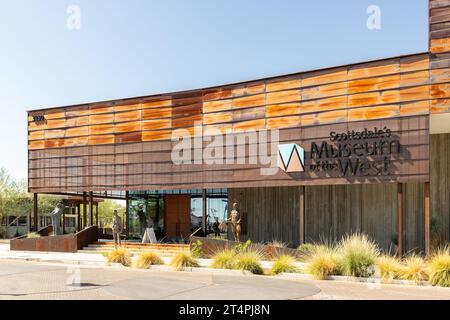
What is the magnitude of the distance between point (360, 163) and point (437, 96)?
12.8ft

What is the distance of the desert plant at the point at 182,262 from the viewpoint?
17.1 metres

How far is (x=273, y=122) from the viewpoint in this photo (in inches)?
876

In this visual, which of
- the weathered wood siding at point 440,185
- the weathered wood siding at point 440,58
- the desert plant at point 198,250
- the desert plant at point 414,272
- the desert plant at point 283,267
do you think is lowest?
the desert plant at point 198,250

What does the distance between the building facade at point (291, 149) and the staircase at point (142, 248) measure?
9.18 feet

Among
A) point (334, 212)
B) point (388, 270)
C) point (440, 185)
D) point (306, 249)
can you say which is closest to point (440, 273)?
point (388, 270)

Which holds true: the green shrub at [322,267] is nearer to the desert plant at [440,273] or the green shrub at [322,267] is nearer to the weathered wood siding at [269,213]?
the desert plant at [440,273]

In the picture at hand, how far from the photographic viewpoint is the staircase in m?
23.7

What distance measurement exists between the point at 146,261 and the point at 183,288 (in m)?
5.82

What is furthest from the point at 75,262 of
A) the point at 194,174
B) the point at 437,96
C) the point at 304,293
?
the point at 437,96

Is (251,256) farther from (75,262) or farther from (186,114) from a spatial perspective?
(186,114)

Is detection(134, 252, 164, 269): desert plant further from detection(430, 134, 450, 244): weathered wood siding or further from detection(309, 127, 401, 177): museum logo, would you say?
detection(430, 134, 450, 244): weathered wood siding

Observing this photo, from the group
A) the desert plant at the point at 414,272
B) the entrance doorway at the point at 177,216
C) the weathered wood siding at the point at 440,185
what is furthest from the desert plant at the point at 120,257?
the weathered wood siding at the point at 440,185

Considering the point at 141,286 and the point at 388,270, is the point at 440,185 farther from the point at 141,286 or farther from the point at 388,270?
the point at 141,286

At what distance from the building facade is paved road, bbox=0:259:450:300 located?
6.96 m
